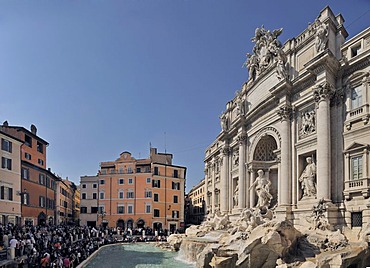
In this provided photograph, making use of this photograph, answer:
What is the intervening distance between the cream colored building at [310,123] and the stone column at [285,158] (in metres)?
0.07

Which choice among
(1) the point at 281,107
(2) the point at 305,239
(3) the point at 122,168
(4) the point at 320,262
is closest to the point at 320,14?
(1) the point at 281,107

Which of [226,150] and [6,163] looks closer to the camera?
[6,163]

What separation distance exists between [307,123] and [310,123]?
0.32 m

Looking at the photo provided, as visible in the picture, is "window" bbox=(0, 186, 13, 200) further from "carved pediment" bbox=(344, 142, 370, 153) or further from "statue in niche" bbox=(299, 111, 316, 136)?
"carved pediment" bbox=(344, 142, 370, 153)

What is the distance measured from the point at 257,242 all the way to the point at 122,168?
4771 centimetres

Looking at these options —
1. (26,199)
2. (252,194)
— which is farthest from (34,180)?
(252,194)

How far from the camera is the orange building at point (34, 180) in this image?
131ft

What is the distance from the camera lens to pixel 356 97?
933 inches

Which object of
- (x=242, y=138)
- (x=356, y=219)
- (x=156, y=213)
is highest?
(x=242, y=138)

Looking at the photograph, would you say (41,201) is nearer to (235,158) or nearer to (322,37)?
(235,158)

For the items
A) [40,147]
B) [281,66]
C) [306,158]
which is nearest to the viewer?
[306,158]

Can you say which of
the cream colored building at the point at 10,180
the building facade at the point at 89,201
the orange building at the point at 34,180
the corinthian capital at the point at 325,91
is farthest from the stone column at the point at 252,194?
the building facade at the point at 89,201

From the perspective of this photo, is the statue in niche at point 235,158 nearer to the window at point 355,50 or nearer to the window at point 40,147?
the window at point 355,50

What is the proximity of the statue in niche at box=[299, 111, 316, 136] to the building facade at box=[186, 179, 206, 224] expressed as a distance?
41.4 m
